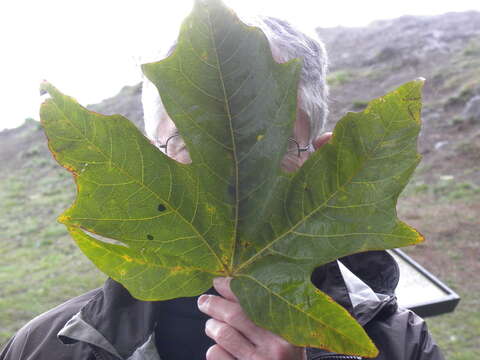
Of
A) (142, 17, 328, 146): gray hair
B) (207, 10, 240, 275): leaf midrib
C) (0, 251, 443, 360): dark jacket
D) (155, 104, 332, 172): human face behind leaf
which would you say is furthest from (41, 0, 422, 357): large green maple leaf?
(0, 251, 443, 360): dark jacket

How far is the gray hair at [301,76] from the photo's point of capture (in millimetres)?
977

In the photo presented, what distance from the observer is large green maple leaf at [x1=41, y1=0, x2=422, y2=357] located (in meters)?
0.53

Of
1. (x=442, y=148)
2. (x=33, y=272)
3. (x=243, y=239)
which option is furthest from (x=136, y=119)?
(x=243, y=239)

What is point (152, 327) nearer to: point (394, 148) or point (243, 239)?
point (243, 239)

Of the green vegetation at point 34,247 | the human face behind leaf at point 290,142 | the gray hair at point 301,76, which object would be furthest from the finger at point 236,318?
the green vegetation at point 34,247

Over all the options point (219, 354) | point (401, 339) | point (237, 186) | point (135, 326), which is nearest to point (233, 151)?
point (237, 186)

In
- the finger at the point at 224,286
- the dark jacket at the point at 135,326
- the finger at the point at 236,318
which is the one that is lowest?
the dark jacket at the point at 135,326

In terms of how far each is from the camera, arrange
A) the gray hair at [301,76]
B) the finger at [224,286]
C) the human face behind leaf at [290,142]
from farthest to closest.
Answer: the gray hair at [301,76]
the human face behind leaf at [290,142]
the finger at [224,286]

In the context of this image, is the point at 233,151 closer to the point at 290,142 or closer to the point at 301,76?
the point at 290,142

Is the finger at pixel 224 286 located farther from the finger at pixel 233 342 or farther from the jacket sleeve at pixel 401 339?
the jacket sleeve at pixel 401 339

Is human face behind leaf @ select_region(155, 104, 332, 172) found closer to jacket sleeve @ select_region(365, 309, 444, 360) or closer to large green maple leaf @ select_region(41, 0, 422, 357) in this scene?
large green maple leaf @ select_region(41, 0, 422, 357)

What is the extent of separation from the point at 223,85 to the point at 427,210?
5.99 meters

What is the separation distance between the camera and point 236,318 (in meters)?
0.62

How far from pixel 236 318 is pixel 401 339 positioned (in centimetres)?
72
